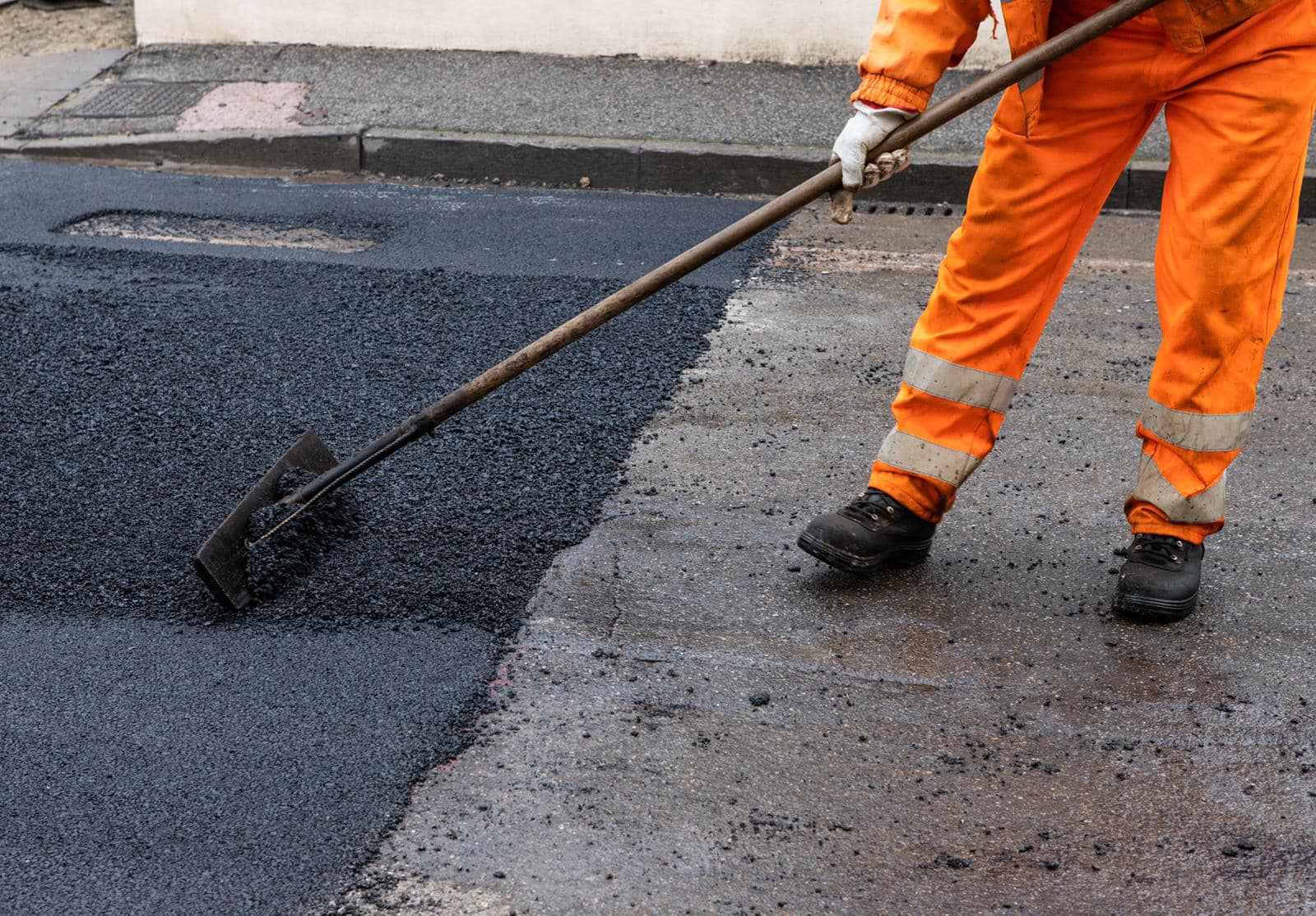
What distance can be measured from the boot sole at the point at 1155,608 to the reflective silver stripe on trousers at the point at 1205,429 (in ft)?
1.11

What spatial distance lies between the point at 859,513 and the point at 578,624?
720mm

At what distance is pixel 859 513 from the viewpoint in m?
3.18

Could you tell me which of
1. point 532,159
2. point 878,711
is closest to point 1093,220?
point 878,711

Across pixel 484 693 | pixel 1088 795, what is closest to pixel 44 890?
pixel 484 693

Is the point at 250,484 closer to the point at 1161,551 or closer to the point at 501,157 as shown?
the point at 1161,551

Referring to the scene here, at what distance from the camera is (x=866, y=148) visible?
2.88m

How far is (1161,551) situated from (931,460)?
55 cm

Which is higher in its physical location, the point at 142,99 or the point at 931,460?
the point at 931,460

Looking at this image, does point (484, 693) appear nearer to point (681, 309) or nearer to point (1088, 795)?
point (1088, 795)

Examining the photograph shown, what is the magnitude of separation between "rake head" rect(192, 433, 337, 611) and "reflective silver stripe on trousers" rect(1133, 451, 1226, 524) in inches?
77.3

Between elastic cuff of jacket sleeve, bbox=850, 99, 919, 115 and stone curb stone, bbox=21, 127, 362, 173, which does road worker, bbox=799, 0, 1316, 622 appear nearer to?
elastic cuff of jacket sleeve, bbox=850, 99, 919, 115

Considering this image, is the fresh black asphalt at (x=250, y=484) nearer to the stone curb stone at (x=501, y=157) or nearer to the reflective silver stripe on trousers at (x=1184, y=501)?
the stone curb stone at (x=501, y=157)

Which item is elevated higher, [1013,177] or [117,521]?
[1013,177]

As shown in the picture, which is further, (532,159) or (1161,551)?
(532,159)
